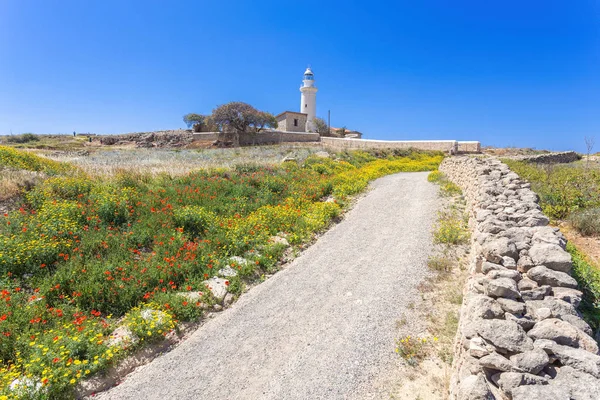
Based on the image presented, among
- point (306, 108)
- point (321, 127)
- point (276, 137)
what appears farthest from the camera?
point (306, 108)

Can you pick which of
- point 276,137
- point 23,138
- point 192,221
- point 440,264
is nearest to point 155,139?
point 276,137

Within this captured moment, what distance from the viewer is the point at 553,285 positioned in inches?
157

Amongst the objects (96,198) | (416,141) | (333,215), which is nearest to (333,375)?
(333,215)

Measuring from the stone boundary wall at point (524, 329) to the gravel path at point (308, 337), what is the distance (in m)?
1.25

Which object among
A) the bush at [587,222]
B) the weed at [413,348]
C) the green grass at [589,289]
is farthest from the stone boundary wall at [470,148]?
the weed at [413,348]

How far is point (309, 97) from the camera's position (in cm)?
5506

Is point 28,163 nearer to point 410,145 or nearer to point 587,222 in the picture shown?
point 587,222

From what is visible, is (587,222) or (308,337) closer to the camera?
(308,337)

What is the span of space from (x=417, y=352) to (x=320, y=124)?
5024 centimetres

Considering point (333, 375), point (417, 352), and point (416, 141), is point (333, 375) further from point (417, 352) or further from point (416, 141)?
point (416, 141)

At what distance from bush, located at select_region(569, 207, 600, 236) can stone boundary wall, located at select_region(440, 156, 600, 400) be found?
179 inches

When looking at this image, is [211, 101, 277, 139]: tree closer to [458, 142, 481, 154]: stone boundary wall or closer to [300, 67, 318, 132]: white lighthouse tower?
[300, 67, 318, 132]: white lighthouse tower

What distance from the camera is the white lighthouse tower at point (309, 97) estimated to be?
5478cm

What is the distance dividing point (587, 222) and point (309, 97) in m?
51.2
